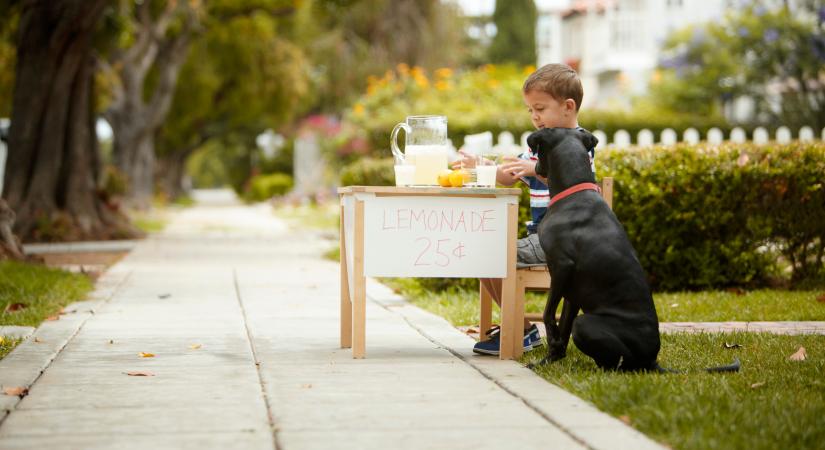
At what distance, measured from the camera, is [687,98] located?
26281 mm

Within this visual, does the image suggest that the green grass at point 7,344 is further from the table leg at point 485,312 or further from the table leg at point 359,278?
the table leg at point 485,312

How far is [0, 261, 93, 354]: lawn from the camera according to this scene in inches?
326

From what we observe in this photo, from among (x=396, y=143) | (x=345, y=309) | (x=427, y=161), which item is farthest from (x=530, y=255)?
(x=345, y=309)

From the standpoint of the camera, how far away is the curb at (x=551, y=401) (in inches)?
175

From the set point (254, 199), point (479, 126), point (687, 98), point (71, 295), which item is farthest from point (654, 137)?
point (254, 199)

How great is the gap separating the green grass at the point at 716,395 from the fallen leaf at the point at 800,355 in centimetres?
4

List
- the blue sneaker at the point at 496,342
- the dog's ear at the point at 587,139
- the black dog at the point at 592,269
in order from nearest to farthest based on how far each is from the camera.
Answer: the black dog at the point at 592,269 < the dog's ear at the point at 587,139 < the blue sneaker at the point at 496,342

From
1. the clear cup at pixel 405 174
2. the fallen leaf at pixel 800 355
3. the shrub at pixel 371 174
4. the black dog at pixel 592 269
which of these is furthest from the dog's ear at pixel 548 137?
the shrub at pixel 371 174

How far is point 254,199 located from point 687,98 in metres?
21.5

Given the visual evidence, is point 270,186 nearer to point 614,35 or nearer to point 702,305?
point 614,35

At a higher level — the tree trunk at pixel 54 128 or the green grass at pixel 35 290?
the tree trunk at pixel 54 128

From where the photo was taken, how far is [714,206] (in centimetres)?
1003

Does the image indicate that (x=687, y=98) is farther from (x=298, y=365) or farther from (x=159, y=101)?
(x=298, y=365)

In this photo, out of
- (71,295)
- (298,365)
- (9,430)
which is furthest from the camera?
(71,295)
